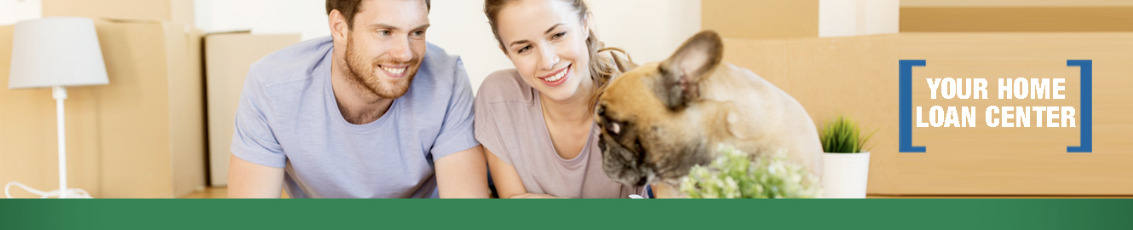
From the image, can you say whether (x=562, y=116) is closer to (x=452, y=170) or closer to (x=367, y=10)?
(x=452, y=170)

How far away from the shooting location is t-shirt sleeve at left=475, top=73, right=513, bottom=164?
132cm

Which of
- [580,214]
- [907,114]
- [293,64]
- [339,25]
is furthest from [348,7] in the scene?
[907,114]

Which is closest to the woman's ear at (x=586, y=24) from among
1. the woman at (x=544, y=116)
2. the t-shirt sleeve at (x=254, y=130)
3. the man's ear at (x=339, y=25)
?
the woman at (x=544, y=116)

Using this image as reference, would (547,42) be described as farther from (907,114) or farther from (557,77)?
(907,114)

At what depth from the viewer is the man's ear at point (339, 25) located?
1.27 meters

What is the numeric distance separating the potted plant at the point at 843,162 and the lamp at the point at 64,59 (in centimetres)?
151

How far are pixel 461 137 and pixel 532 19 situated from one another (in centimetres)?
27

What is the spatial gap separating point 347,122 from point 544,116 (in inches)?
13.4

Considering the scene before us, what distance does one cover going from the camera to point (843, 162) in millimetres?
1179

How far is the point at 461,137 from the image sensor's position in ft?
4.38

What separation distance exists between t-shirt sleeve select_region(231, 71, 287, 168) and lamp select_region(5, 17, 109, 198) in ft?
1.94

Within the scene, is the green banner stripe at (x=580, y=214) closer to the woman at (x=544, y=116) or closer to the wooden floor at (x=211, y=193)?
the woman at (x=544, y=116)

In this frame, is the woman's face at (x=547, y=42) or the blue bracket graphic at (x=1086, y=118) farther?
the blue bracket graphic at (x=1086, y=118)

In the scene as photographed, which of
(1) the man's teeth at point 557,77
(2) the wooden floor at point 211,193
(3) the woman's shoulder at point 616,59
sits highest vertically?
(3) the woman's shoulder at point 616,59
